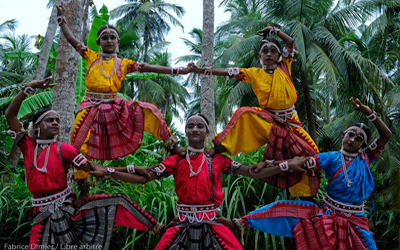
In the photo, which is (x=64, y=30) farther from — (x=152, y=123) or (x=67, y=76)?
(x=152, y=123)

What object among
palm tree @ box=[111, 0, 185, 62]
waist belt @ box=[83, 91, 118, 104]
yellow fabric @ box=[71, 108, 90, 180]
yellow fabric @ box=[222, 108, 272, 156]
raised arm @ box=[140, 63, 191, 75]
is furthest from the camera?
palm tree @ box=[111, 0, 185, 62]

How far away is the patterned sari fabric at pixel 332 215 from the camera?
152 inches

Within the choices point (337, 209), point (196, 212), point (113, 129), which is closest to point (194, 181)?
point (196, 212)

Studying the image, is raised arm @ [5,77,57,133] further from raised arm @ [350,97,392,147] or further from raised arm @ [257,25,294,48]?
raised arm @ [350,97,392,147]

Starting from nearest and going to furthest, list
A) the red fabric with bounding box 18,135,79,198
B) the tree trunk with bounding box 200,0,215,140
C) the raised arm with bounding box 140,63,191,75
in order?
1. the red fabric with bounding box 18,135,79,198
2. the raised arm with bounding box 140,63,191,75
3. the tree trunk with bounding box 200,0,215,140

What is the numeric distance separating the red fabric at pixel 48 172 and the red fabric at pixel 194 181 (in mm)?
1031

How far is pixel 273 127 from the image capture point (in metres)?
4.30

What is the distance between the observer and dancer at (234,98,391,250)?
3.86 metres

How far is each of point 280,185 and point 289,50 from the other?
1.64m

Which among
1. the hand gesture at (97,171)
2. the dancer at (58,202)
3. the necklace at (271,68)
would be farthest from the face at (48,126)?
→ the necklace at (271,68)

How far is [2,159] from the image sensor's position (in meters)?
6.57

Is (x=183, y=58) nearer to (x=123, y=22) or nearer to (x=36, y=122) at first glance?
(x=123, y=22)

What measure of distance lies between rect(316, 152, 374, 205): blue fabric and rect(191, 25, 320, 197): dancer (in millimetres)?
218

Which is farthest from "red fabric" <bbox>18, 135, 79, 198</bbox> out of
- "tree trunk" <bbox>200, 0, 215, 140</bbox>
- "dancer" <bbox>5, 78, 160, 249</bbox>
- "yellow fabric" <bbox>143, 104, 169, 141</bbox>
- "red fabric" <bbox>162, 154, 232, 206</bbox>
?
"tree trunk" <bbox>200, 0, 215, 140</bbox>
